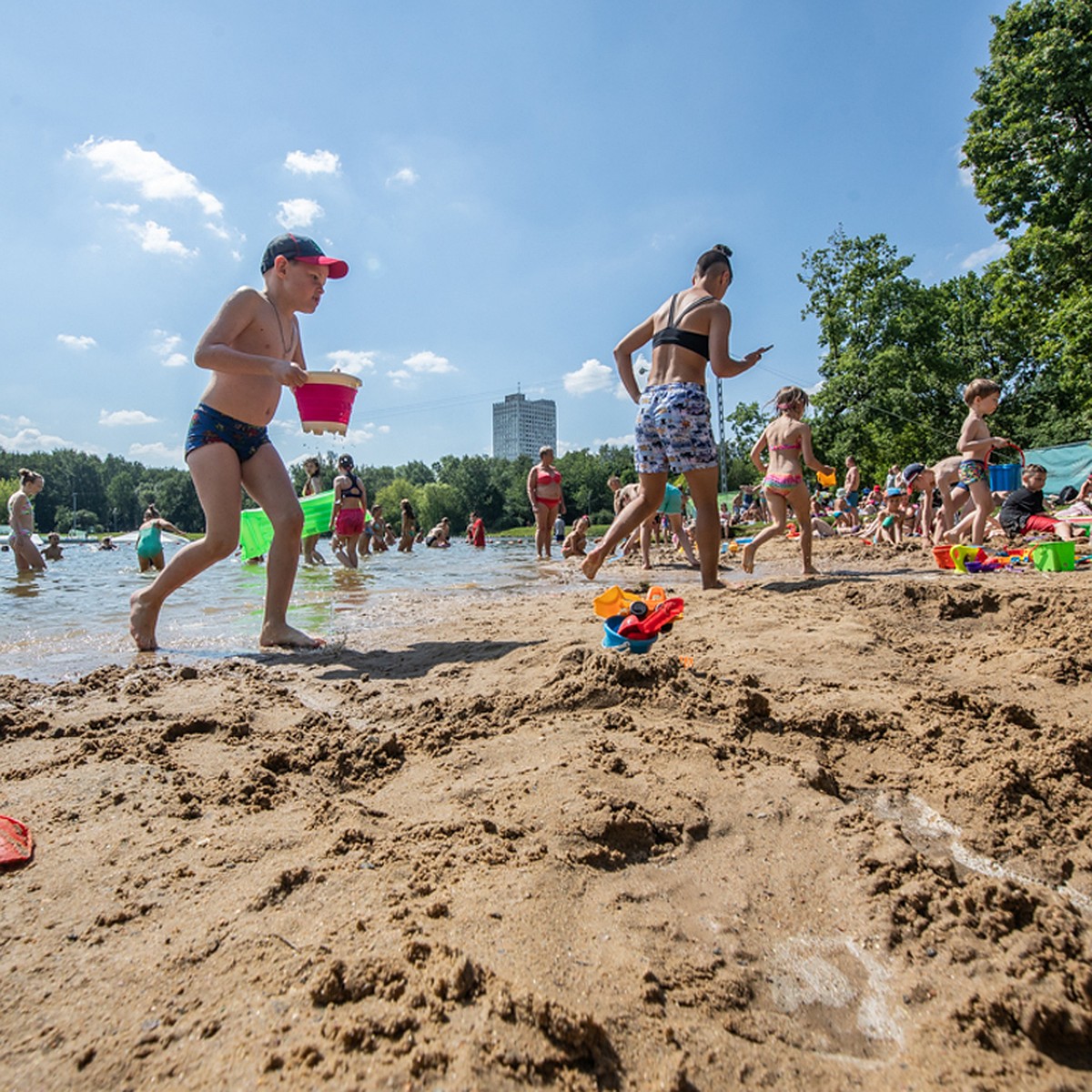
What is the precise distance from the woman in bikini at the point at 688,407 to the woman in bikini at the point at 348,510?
7154 mm

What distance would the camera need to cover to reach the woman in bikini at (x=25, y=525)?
1227 cm

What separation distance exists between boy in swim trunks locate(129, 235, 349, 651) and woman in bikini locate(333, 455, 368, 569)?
7301 millimetres

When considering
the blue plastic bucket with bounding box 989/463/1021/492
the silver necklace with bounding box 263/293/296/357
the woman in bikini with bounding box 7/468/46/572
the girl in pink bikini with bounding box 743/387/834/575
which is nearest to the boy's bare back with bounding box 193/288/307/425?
the silver necklace with bounding box 263/293/296/357

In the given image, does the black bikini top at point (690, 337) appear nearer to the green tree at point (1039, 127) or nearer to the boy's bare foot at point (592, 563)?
the boy's bare foot at point (592, 563)

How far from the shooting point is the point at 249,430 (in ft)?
13.3

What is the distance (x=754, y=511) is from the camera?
95.7 feet

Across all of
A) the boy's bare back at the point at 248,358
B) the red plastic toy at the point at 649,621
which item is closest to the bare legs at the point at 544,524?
the boy's bare back at the point at 248,358

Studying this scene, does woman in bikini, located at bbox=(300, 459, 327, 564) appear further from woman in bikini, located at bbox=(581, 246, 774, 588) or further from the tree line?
the tree line

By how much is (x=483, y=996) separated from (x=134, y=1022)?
0.47 meters

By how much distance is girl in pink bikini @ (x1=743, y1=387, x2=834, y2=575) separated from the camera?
252 inches

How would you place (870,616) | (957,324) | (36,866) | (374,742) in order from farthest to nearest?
(957,324) < (870,616) < (374,742) < (36,866)

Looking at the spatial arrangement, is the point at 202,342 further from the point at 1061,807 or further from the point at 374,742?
the point at 1061,807

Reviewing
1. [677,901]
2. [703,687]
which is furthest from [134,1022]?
[703,687]

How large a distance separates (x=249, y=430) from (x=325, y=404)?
0.82 m
